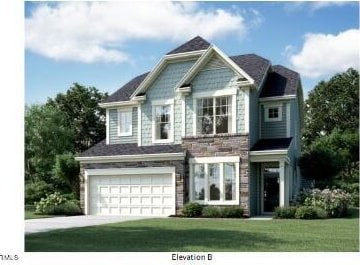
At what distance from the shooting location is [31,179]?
23484mm

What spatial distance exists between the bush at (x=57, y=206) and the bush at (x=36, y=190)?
0.98 meters

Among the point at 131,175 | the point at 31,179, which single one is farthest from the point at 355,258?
Answer: the point at 31,179

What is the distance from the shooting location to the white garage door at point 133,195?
19406mm

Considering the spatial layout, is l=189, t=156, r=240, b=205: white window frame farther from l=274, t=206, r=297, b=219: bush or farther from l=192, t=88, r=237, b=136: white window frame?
l=274, t=206, r=297, b=219: bush

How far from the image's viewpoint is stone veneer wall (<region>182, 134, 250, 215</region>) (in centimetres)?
1839

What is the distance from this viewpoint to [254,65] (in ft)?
67.2

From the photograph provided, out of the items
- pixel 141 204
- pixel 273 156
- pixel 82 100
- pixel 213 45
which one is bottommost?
pixel 141 204

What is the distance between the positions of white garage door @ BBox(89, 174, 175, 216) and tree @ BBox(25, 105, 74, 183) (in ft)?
11.7

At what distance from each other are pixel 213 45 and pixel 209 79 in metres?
1.23

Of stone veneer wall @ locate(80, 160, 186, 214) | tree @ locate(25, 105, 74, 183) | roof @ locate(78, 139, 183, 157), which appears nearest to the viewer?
stone veneer wall @ locate(80, 160, 186, 214)

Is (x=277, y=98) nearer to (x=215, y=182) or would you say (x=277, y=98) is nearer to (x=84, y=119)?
(x=215, y=182)

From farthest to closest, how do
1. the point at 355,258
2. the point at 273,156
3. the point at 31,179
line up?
the point at 31,179, the point at 273,156, the point at 355,258

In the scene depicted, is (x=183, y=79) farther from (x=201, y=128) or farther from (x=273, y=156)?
(x=273, y=156)

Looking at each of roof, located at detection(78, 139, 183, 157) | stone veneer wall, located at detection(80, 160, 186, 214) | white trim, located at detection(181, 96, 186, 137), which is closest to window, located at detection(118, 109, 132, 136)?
roof, located at detection(78, 139, 183, 157)
